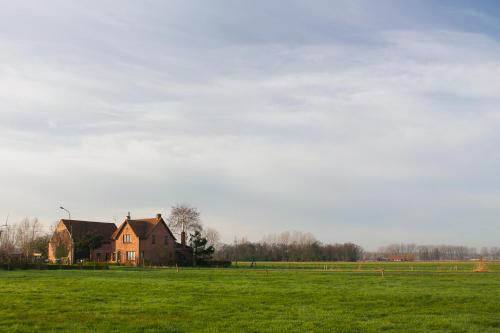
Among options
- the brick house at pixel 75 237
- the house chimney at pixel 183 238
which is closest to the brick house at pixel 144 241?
the brick house at pixel 75 237

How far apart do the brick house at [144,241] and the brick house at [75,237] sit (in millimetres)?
2330

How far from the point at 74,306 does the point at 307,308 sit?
9.63 metres

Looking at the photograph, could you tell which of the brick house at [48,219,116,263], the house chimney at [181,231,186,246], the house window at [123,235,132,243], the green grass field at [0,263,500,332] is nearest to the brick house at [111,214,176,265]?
the house window at [123,235,132,243]

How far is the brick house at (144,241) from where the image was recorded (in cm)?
9225

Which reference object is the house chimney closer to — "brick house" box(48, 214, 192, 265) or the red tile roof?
"brick house" box(48, 214, 192, 265)

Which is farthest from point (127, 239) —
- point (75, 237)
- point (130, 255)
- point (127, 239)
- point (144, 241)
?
point (75, 237)

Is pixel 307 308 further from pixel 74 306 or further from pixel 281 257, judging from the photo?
pixel 281 257

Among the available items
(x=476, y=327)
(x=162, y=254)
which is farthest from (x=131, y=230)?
(x=476, y=327)

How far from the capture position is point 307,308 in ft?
72.2

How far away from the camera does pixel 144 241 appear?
9300 cm

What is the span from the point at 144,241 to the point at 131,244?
2456mm

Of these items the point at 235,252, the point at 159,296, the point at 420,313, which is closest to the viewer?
the point at 420,313

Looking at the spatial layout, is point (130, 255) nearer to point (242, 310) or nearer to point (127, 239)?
point (127, 239)

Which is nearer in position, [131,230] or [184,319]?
[184,319]
